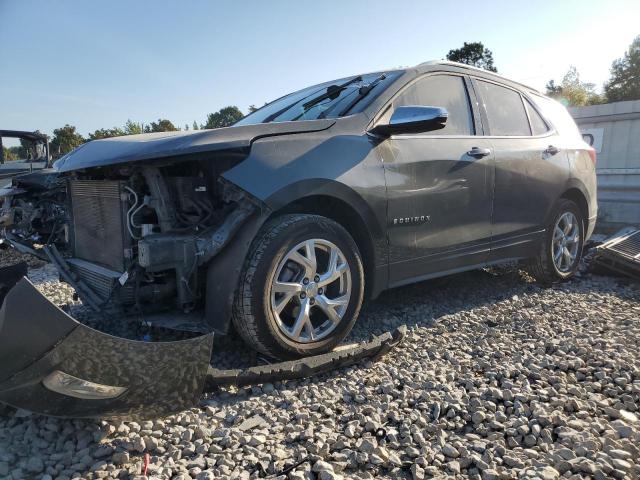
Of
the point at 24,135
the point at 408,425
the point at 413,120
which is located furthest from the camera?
the point at 24,135

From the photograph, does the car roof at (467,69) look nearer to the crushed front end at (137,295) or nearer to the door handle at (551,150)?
the door handle at (551,150)

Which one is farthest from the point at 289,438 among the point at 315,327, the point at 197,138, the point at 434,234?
the point at 434,234

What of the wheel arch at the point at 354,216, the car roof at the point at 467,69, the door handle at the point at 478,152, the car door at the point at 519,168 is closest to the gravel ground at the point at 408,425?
the wheel arch at the point at 354,216

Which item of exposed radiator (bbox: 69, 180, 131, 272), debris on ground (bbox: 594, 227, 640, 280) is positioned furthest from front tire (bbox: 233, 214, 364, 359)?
debris on ground (bbox: 594, 227, 640, 280)

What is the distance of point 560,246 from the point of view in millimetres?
4621

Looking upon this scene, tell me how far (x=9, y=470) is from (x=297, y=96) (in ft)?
10.3

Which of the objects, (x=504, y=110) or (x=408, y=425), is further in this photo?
(x=504, y=110)

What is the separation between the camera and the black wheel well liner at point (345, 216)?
279cm

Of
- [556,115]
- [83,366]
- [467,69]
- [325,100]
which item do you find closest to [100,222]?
[83,366]

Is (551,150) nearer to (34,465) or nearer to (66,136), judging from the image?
(34,465)

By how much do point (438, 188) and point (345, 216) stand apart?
78cm

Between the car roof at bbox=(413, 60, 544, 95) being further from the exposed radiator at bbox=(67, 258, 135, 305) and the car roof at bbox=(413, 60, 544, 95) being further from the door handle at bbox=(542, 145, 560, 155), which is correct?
the exposed radiator at bbox=(67, 258, 135, 305)

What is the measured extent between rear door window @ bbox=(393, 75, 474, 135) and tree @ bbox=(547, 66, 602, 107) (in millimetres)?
39293

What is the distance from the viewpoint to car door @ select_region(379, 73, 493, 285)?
3.11m
